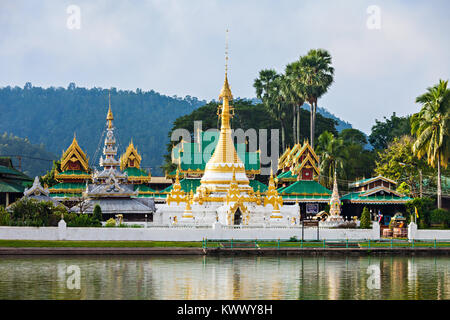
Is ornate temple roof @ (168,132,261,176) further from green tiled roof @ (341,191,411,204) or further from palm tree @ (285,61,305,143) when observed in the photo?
palm tree @ (285,61,305,143)

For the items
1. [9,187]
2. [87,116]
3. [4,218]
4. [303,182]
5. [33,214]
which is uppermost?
[87,116]

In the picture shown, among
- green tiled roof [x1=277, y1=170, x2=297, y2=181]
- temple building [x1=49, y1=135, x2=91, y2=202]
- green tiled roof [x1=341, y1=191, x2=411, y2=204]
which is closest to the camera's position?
green tiled roof [x1=341, y1=191, x2=411, y2=204]

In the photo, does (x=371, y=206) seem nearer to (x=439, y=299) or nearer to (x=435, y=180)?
(x=435, y=180)

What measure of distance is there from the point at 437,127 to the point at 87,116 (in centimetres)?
12490

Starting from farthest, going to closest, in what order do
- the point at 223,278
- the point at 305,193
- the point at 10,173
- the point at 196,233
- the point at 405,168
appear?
1. the point at 405,168
2. the point at 10,173
3. the point at 305,193
4. the point at 196,233
5. the point at 223,278

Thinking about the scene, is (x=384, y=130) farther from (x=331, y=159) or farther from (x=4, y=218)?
(x=4, y=218)

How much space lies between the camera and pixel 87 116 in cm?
17450

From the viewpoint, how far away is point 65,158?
222 feet

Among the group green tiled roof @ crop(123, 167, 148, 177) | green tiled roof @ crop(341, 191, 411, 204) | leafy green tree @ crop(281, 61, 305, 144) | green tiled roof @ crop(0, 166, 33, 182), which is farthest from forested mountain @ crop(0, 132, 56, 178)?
green tiled roof @ crop(341, 191, 411, 204)

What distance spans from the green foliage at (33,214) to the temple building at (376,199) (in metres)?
26.4

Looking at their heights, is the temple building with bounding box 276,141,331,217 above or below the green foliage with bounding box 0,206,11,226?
above

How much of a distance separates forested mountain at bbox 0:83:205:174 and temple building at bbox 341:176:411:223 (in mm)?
91006

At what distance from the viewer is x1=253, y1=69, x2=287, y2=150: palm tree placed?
293 feet

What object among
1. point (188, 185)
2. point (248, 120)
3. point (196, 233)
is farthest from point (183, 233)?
point (248, 120)
